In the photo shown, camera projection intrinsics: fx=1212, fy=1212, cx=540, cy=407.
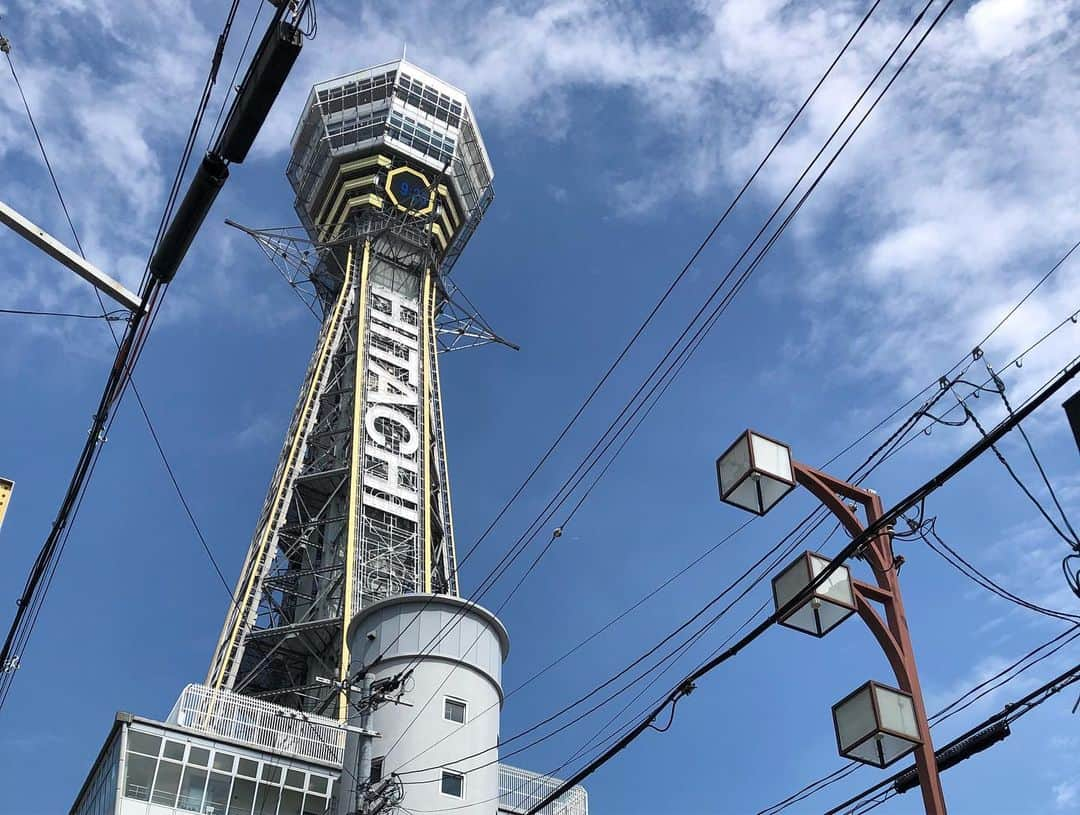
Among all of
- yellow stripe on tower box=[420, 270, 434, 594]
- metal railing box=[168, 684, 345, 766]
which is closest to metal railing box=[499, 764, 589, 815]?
metal railing box=[168, 684, 345, 766]

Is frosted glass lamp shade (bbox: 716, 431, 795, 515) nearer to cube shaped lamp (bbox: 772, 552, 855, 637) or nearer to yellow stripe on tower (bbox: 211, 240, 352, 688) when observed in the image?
cube shaped lamp (bbox: 772, 552, 855, 637)

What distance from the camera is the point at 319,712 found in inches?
2122

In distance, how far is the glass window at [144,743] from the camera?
38.6 meters

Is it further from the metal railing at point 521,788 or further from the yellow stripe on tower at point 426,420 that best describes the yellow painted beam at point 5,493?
the yellow stripe on tower at point 426,420

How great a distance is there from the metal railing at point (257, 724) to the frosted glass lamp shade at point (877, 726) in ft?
96.4

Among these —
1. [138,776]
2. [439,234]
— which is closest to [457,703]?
[138,776]

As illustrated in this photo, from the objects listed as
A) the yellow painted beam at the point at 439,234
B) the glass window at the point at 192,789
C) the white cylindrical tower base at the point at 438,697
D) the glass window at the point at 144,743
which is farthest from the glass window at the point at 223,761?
the yellow painted beam at the point at 439,234

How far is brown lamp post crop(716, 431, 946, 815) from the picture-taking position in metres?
15.4

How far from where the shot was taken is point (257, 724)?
42.1 metres

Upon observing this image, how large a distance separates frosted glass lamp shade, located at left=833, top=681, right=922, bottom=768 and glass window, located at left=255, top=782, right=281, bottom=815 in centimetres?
2895

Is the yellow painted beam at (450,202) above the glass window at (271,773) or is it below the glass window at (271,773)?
above

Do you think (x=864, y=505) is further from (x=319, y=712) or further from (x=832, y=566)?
(x=319, y=712)

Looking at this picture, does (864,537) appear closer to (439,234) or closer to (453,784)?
(453,784)

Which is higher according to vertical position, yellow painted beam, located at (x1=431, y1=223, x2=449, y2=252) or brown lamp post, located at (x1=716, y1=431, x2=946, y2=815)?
yellow painted beam, located at (x1=431, y1=223, x2=449, y2=252)
